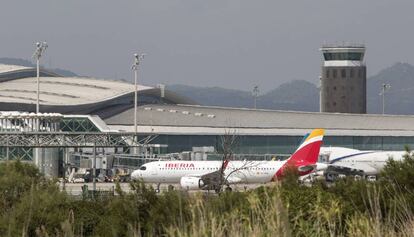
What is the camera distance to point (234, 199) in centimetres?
3469

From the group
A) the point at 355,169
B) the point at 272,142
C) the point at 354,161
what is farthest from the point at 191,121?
the point at 355,169

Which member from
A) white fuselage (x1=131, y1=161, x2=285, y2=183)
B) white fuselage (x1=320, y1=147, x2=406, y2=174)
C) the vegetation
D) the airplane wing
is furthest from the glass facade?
the vegetation

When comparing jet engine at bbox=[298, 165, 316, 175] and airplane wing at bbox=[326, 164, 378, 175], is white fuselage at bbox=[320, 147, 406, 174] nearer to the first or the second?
airplane wing at bbox=[326, 164, 378, 175]

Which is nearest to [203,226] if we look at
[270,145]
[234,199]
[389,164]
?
A: [234,199]

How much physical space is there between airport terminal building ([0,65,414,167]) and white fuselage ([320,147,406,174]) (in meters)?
21.4

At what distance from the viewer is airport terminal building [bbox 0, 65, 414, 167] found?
148 meters

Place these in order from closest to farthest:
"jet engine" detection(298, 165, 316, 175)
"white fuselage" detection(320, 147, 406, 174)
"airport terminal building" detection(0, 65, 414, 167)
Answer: "jet engine" detection(298, 165, 316, 175) → "white fuselage" detection(320, 147, 406, 174) → "airport terminal building" detection(0, 65, 414, 167)

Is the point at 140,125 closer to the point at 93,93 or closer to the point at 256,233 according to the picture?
the point at 93,93

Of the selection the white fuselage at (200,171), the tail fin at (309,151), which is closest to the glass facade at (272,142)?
the tail fin at (309,151)

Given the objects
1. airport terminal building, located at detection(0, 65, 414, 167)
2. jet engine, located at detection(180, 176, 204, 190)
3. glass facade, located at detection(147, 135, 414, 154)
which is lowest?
jet engine, located at detection(180, 176, 204, 190)

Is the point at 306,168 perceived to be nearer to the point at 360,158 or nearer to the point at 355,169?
the point at 355,169

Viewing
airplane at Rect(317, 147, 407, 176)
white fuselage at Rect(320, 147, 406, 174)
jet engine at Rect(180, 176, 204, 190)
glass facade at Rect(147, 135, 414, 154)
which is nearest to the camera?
jet engine at Rect(180, 176, 204, 190)

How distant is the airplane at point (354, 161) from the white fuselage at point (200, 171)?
17787 millimetres

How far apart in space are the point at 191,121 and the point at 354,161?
43028 mm
